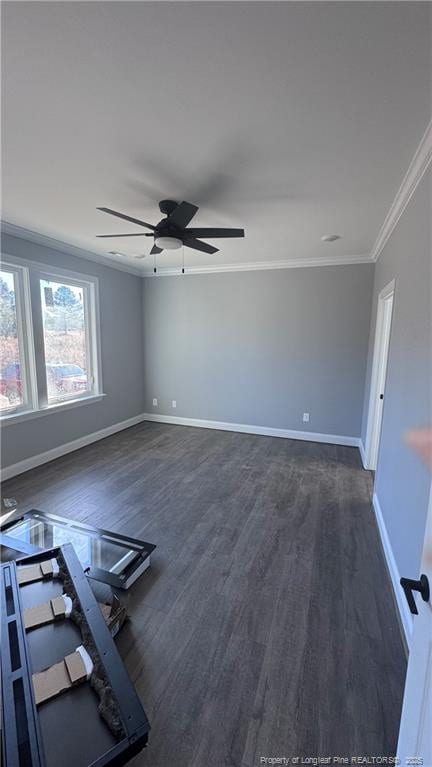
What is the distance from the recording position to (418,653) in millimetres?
824

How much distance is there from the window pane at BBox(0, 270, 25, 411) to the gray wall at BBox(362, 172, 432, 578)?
368 centimetres

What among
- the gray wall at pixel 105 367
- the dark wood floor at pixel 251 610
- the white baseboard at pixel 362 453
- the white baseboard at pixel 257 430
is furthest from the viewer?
the white baseboard at pixel 257 430

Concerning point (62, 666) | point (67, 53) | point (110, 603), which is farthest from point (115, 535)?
point (67, 53)

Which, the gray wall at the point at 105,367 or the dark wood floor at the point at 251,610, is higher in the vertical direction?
the gray wall at the point at 105,367

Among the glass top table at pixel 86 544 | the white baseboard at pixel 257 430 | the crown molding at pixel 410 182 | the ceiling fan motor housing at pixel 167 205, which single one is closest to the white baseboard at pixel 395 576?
the glass top table at pixel 86 544

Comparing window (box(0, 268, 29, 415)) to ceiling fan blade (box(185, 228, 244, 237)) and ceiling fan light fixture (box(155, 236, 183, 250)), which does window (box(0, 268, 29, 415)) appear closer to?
ceiling fan light fixture (box(155, 236, 183, 250))

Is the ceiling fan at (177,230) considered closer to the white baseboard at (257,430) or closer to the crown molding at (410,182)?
the crown molding at (410,182)

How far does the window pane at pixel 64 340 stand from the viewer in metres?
3.80

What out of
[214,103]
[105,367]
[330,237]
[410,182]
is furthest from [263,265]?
[214,103]

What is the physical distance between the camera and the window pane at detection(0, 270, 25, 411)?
3266 millimetres

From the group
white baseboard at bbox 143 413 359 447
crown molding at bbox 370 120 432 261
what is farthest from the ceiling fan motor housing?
white baseboard at bbox 143 413 359 447

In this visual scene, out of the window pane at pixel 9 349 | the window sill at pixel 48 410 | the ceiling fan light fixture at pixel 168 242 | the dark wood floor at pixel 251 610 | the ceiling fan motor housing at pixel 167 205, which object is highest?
the ceiling fan motor housing at pixel 167 205

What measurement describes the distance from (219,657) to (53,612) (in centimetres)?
87

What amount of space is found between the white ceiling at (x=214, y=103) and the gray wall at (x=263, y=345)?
1725 mm
